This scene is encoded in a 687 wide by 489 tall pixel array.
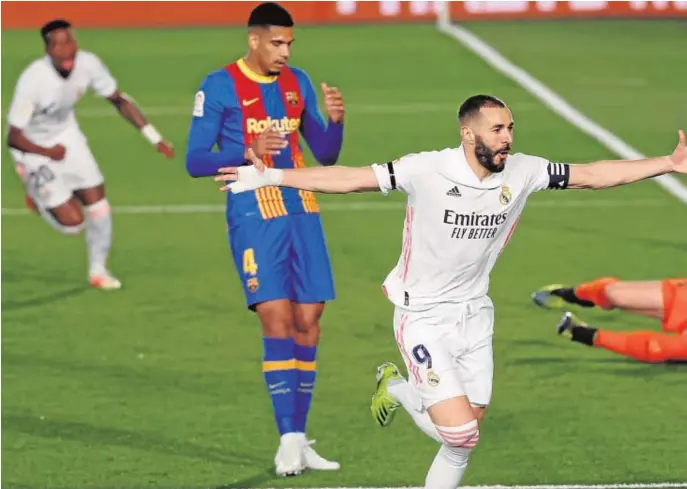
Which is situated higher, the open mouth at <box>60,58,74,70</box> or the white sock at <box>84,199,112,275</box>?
the open mouth at <box>60,58,74,70</box>

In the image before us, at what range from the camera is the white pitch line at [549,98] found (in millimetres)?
20812

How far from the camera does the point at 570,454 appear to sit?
10.8 m

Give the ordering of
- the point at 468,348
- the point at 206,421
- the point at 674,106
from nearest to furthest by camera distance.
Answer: the point at 468,348 < the point at 206,421 < the point at 674,106

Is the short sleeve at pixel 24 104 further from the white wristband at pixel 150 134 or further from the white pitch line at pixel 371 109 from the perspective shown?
the white pitch line at pixel 371 109

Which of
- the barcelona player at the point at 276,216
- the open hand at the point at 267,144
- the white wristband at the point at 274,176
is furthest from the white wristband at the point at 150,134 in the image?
the white wristband at the point at 274,176

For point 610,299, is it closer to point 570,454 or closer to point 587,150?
point 570,454

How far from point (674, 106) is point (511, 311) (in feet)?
39.0

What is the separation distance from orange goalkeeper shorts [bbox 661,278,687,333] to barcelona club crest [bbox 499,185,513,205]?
371 centimetres

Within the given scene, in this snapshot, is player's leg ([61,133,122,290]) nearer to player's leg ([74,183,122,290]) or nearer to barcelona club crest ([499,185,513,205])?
player's leg ([74,183,122,290])

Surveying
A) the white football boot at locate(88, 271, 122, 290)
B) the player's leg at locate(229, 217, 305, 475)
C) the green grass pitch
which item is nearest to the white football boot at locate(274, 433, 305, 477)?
the player's leg at locate(229, 217, 305, 475)

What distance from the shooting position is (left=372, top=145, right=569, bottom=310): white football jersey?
9.05 meters

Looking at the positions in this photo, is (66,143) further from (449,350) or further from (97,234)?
(449,350)

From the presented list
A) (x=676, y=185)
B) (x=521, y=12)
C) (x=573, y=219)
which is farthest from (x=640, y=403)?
(x=521, y=12)

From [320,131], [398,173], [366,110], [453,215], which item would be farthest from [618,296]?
[366,110]
